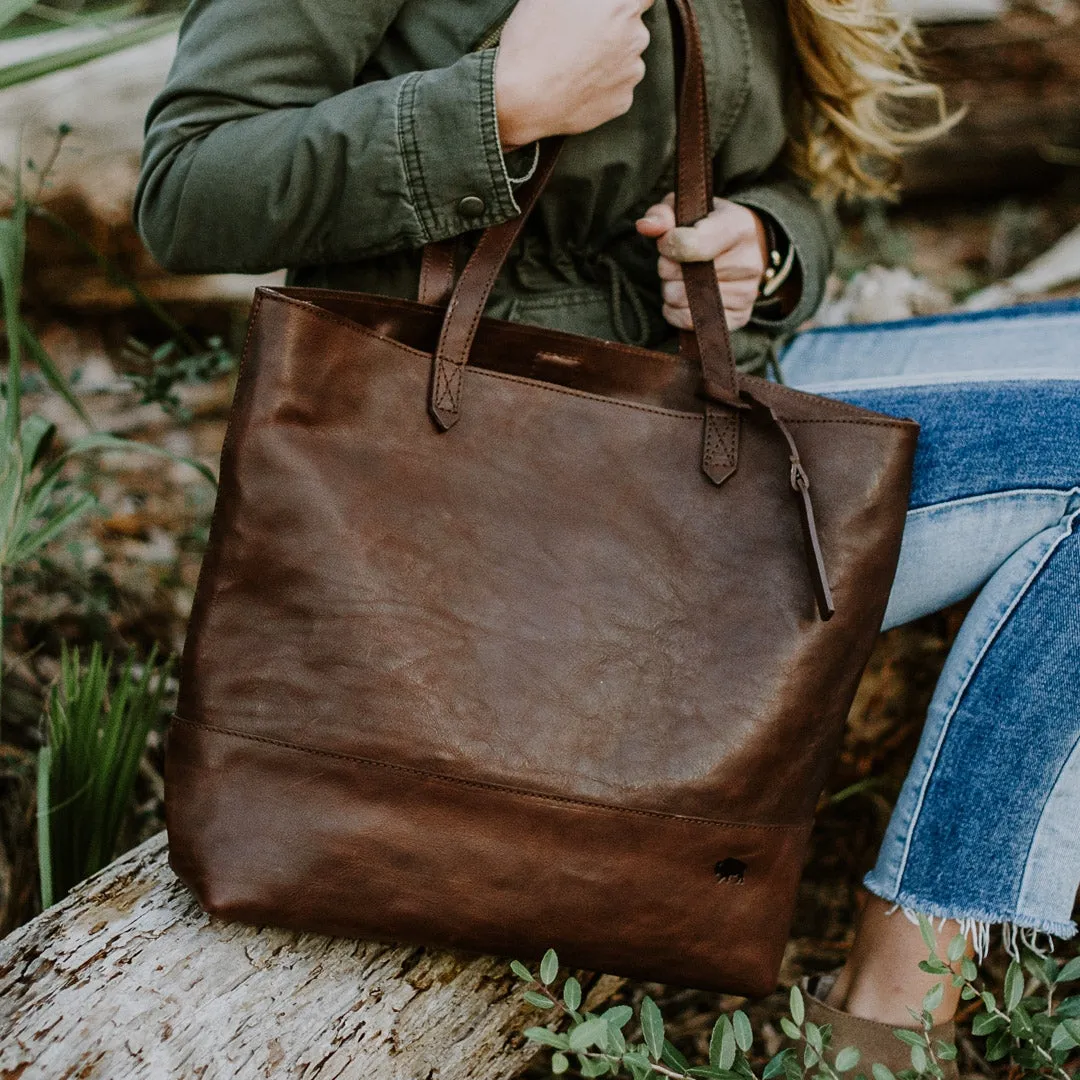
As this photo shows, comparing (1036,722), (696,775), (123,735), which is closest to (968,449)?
(1036,722)

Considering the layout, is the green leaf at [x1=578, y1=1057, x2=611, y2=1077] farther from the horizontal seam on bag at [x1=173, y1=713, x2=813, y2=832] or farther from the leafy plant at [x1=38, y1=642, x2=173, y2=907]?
the leafy plant at [x1=38, y1=642, x2=173, y2=907]

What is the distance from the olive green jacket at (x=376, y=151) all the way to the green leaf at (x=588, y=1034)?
82 centimetres

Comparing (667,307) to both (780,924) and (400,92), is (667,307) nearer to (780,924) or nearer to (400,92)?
(400,92)

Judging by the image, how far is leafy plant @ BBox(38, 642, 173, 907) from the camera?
1468 millimetres

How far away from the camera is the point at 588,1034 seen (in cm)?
100

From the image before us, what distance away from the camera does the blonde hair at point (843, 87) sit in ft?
4.86

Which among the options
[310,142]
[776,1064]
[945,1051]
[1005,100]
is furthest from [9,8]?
[1005,100]

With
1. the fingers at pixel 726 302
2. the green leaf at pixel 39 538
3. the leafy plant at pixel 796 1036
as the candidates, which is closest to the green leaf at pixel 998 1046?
the leafy plant at pixel 796 1036

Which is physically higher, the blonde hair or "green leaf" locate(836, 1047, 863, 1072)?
the blonde hair

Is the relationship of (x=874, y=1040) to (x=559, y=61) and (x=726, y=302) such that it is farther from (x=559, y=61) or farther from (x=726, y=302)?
(x=559, y=61)

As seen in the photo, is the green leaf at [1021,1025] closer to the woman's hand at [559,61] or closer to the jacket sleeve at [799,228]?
the jacket sleeve at [799,228]

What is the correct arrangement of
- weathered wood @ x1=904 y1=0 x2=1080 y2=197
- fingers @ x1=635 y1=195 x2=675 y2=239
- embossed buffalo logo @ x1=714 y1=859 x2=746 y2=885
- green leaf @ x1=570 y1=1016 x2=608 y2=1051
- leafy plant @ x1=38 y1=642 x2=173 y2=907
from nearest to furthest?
1. green leaf @ x1=570 y1=1016 x2=608 y2=1051
2. embossed buffalo logo @ x1=714 y1=859 x2=746 y2=885
3. fingers @ x1=635 y1=195 x2=675 y2=239
4. leafy plant @ x1=38 y1=642 x2=173 y2=907
5. weathered wood @ x1=904 y1=0 x2=1080 y2=197

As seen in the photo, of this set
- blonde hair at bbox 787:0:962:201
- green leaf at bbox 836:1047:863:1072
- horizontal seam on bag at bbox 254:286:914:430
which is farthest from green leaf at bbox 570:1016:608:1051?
blonde hair at bbox 787:0:962:201

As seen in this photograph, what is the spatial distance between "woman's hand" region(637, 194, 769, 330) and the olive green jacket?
3.3 inches
